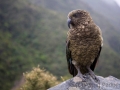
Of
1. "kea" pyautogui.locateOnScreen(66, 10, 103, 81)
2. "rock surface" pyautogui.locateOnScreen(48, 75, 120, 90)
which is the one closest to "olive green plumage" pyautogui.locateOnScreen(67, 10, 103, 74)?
"kea" pyautogui.locateOnScreen(66, 10, 103, 81)

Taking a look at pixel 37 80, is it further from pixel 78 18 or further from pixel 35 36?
pixel 35 36

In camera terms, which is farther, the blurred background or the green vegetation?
the blurred background

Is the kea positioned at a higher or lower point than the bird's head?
lower

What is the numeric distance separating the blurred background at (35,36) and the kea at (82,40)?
16.4 metres

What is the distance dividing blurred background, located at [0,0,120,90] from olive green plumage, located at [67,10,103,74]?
16460mm

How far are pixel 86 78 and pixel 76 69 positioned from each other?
0.51m

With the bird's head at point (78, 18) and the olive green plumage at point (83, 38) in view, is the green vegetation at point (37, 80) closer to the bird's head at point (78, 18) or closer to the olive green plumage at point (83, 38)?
the olive green plumage at point (83, 38)

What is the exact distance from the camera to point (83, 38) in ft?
14.1

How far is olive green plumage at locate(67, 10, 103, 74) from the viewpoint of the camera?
4332mm

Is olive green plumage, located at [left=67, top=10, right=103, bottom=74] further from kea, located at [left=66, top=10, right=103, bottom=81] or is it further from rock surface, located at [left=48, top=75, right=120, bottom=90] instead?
rock surface, located at [left=48, top=75, right=120, bottom=90]

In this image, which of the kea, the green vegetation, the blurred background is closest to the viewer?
the kea

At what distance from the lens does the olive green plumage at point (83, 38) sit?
14.2 ft

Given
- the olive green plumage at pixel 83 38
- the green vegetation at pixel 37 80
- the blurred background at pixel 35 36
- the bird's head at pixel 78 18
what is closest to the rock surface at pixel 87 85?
the olive green plumage at pixel 83 38

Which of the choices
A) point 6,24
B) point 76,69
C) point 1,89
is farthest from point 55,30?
point 76,69
